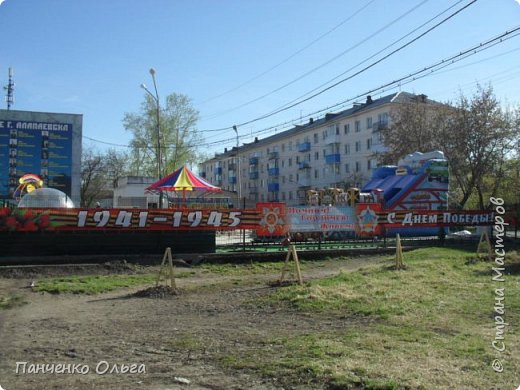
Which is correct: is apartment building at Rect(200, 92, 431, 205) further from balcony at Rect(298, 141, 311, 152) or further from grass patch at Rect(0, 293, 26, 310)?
grass patch at Rect(0, 293, 26, 310)

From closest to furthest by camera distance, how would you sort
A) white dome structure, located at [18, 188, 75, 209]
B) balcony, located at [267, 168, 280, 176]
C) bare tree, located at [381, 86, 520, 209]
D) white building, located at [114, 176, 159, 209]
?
white dome structure, located at [18, 188, 75, 209] < bare tree, located at [381, 86, 520, 209] < white building, located at [114, 176, 159, 209] < balcony, located at [267, 168, 280, 176]

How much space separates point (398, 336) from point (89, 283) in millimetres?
9248

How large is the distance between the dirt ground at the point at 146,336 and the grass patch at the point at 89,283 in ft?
1.35

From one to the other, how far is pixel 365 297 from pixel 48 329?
5968mm

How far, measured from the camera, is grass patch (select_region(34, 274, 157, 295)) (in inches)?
493

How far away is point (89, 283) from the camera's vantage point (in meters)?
13.6

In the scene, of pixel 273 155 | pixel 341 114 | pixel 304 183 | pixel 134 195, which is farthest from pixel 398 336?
→ pixel 273 155

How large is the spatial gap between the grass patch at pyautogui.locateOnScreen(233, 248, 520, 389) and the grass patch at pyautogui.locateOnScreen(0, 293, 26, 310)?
17.5 feet

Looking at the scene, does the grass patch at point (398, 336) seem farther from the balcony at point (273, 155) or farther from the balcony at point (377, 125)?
the balcony at point (273, 155)

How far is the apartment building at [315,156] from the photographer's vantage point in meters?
66.2

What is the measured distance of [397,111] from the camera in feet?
142

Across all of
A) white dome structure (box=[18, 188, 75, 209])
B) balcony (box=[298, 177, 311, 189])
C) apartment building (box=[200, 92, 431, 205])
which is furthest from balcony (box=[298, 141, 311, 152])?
white dome structure (box=[18, 188, 75, 209])

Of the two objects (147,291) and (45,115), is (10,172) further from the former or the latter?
(147,291)

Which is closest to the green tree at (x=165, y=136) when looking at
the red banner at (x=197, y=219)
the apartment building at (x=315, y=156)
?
the apartment building at (x=315, y=156)
